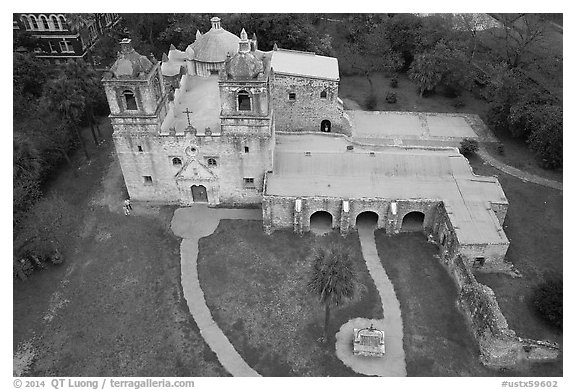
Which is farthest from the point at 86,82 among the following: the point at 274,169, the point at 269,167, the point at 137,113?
the point at 274,169

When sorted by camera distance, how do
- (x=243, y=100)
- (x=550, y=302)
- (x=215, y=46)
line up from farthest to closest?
(x=215, y=46) < (x=243, y=100) < (x=550, y=302)

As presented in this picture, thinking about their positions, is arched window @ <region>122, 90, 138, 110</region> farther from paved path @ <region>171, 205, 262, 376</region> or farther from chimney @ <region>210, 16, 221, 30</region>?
chimney @ <region>210, 16, 221, 30</region>

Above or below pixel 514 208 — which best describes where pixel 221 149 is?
above

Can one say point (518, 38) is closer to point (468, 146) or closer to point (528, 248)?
point (468, 146)

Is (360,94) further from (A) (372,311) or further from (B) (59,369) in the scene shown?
(B) (59,369)

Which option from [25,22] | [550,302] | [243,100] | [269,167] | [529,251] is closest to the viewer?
[550,302]

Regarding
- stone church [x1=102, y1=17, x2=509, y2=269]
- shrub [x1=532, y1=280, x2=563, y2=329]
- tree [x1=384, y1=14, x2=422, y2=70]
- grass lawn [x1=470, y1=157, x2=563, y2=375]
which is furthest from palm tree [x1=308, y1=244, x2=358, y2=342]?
tree [x1=384, y1=14, x2=422, y2=70]

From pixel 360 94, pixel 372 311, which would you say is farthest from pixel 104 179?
pixel 360 94
